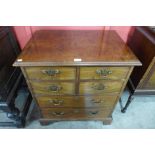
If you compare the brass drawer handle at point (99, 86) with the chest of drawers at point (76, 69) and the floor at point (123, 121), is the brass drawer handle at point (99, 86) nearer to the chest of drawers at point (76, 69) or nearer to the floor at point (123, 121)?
the chest of drawers at point (76, 69)

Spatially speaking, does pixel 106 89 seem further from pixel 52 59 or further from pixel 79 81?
pixel 52 59

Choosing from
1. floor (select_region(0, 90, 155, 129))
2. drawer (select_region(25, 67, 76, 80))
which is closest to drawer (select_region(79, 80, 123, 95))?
drawer (select_region(25, 67, 76, 80))

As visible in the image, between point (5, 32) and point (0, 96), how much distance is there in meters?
0.54

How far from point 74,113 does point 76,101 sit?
0.22 m

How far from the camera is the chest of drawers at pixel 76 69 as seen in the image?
84cm

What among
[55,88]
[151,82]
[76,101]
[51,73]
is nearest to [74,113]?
[76,101]

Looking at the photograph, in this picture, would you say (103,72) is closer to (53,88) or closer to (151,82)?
(53,88)

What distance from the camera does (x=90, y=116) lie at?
1.34 m

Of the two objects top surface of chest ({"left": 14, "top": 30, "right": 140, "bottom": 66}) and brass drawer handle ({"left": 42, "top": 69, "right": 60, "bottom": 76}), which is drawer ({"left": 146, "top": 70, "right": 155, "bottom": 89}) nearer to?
top surface of chest ({"left": 14, "top": 30, "right": 140, "bottom": 66})

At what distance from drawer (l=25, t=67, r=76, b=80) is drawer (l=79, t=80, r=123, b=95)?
0.13 metres

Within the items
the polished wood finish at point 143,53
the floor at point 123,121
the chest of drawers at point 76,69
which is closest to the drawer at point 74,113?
the chest of drawers at point 76,69

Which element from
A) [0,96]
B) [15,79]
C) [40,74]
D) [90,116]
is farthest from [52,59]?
[90,116]

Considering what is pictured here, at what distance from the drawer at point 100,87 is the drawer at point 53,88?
0.08m

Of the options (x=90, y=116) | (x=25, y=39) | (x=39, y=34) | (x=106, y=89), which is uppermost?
(x=39, y=34)
